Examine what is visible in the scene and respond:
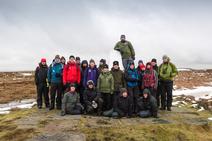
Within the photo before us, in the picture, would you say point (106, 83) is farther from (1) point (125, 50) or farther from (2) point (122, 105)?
(1) point (125, 50)

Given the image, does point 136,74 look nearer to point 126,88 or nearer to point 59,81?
point 126,88

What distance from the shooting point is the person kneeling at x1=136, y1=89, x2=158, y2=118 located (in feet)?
47.1

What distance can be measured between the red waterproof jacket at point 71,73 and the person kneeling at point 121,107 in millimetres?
2080

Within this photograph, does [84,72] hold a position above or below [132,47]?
below

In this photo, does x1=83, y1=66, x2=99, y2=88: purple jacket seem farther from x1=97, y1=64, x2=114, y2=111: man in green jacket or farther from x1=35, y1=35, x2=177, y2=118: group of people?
x1=97, y1=64, x2=114, y2=111: man in green jacket

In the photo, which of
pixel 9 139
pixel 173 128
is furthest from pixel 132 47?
pixel 9 139

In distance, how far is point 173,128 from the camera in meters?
12.9

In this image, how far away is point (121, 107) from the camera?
14398 mm

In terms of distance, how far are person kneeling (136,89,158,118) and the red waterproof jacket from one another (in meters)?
3.02

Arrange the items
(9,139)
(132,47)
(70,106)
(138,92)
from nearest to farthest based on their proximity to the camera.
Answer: (9,139) → (70,106) → (138,92) → (132,47)

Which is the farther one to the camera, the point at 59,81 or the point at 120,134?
the point at 59,81

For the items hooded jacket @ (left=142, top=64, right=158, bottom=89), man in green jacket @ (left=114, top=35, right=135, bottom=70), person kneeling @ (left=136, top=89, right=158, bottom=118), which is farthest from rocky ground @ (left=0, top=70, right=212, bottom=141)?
man in green jacket @ (left=114, top=35, right=135, bottom=70)

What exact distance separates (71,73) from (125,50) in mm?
3411

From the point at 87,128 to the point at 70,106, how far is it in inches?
102
